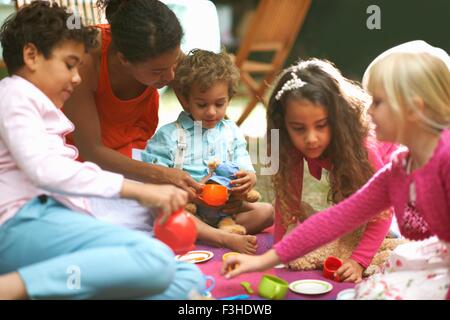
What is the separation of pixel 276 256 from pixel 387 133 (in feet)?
1.13

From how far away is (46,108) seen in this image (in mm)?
1303

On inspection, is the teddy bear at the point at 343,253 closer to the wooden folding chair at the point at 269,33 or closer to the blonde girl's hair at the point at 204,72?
the blonde girl's hair at the point at 204,72

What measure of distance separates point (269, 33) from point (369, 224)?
2.20 m

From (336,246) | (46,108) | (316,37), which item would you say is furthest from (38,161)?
(316,37)

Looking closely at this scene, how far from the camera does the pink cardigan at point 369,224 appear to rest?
1580 millimetres

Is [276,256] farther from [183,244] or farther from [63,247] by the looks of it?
[63,247]

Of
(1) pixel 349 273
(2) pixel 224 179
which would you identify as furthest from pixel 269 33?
(1) pixel 349 273

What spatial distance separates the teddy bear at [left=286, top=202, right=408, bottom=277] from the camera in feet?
5.32

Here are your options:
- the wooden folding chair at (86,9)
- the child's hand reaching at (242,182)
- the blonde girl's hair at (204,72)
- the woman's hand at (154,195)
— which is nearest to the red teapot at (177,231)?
the woman's hand at (154,195)

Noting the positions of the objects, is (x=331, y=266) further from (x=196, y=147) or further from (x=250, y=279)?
(x=196, y=147)

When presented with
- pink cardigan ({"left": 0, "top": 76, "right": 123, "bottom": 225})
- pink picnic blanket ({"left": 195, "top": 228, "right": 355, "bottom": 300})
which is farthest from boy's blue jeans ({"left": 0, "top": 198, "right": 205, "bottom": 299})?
pink picnic blanket ({"left": 195, "top": 228, "right": 355, "bottom": 300})

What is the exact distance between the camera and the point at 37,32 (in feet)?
4.43

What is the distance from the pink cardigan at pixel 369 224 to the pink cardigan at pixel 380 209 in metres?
0.24

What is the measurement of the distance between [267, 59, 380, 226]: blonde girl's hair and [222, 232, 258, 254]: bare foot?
12cm
